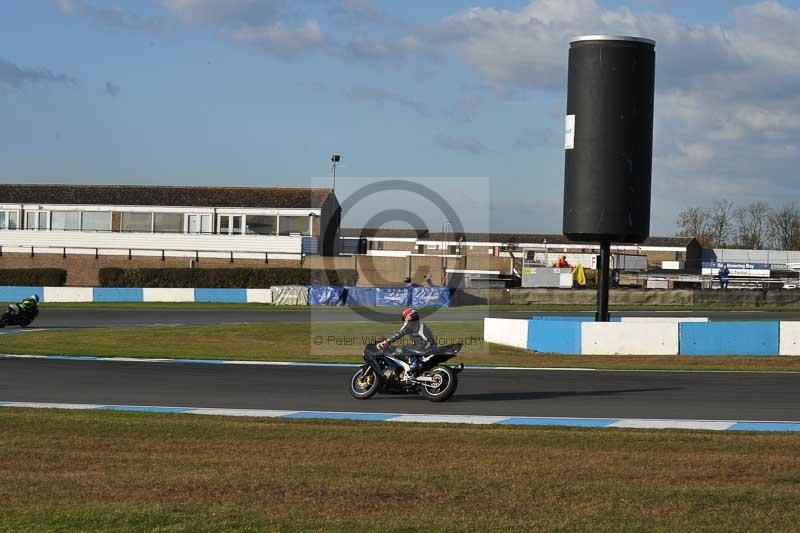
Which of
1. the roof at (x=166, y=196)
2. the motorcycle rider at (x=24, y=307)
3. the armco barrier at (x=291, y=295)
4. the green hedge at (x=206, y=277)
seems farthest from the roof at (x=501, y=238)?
the motorcycle rider at (x=24, y=307)

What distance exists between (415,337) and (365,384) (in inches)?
52.4

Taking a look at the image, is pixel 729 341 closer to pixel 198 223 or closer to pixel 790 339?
pixel 790 339

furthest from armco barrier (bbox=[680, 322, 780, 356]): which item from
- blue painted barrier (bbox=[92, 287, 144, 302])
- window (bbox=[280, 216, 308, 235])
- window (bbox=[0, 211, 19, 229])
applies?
window (bbox=[0, 211, 19, 229])

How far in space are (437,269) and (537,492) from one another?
2302 inches

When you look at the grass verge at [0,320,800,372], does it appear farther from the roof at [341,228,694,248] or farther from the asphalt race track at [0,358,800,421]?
the roof at [341,228,694,248]

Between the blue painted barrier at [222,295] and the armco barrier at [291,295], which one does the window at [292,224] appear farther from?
the armco barrier at [291,295]

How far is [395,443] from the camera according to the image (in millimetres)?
11484

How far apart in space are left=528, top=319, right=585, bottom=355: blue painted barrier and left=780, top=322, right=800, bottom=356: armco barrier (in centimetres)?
460

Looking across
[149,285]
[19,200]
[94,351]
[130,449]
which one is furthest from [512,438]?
[19,200]

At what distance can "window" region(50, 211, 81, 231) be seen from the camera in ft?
227

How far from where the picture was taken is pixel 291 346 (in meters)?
28.1

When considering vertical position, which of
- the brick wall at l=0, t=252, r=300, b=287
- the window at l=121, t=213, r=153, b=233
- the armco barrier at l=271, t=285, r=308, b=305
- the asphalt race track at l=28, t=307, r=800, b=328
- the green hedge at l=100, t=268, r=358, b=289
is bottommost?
the asphalt race track at l=28, t=307, r=800, b=328

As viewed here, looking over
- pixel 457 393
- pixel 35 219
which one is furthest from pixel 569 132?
pixel 35 219

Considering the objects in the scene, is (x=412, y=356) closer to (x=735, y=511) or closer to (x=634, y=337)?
(x=735, y=511)
